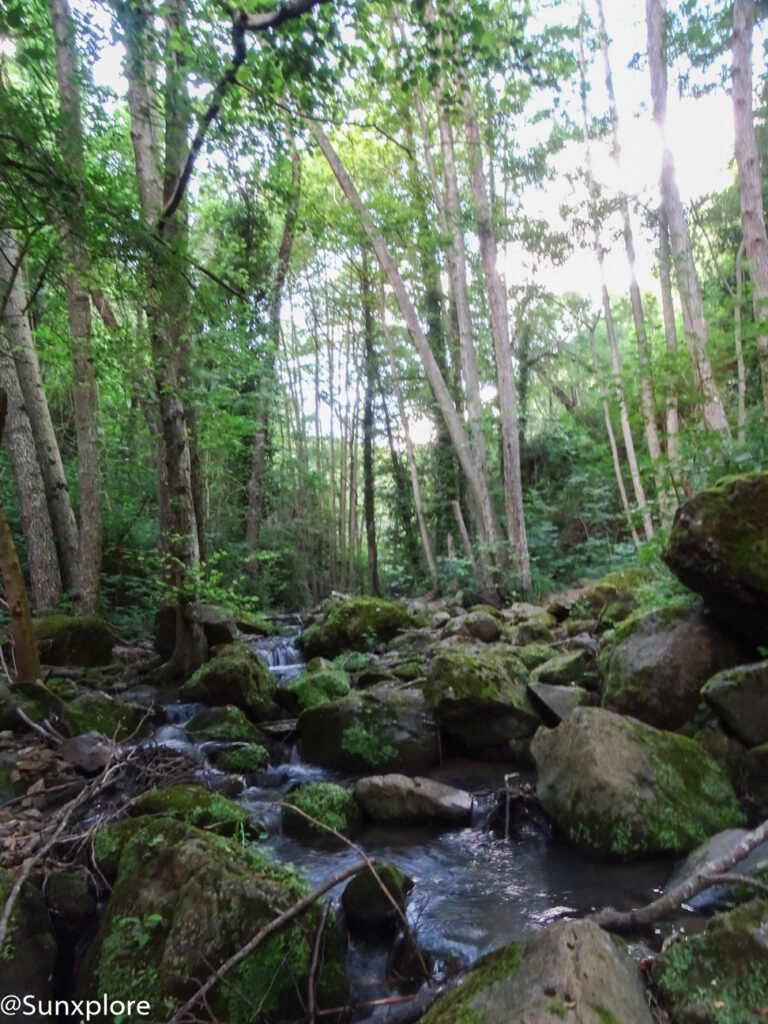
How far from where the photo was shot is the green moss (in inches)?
89.1

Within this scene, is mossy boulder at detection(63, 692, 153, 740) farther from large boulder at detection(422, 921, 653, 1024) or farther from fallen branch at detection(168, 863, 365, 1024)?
large boulder at detection(422, 921, 653, 1024)

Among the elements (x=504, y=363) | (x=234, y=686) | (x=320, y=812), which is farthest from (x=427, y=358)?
(x=320, y=812)

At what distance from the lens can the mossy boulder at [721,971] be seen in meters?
2.22

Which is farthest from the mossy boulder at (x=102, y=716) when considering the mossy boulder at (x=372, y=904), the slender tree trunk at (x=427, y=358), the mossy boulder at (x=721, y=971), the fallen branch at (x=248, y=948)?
the slender tree trunk at (x=427, y=358)

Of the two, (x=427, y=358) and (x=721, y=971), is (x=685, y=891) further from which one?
(x=427, y=358)

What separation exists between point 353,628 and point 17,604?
602cm

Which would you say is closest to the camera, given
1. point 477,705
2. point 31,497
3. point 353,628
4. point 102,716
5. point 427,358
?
point 477,705

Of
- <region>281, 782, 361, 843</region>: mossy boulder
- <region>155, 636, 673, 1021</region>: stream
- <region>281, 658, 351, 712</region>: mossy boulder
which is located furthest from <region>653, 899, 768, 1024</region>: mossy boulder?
<region>281, 658, 351, 712</region>: mossy boulder

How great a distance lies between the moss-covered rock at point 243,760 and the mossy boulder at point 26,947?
2740 mm

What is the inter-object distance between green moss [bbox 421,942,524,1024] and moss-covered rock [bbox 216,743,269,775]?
152 inches

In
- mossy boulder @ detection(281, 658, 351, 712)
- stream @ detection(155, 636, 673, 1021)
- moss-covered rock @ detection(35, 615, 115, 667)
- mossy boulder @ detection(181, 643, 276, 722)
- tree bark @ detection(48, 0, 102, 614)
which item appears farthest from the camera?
moss-covered rock @ detection(35, 615, 115, 667)

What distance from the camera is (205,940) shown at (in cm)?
271

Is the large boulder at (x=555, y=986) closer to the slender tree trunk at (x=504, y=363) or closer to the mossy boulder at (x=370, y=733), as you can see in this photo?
the mossy boulder at (x=370, y=733)

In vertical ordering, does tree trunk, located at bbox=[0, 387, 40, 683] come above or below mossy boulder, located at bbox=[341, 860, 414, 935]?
above
